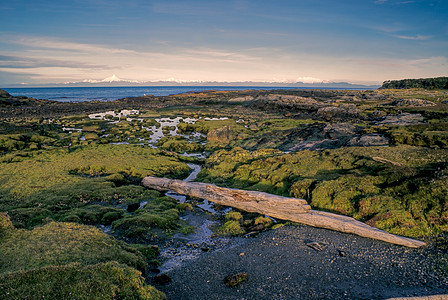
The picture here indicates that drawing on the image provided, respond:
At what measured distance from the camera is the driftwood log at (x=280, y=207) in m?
13.2

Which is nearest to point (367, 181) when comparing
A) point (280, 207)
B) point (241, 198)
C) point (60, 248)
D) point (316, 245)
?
point (280, 207)

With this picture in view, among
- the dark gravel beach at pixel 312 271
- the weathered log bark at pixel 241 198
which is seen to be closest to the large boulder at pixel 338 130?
the weathered log bark at pixel 241 198

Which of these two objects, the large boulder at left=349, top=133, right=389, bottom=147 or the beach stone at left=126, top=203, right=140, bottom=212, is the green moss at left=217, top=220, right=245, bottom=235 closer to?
the beach stone at left=126, top=203, right=140, bottom=212

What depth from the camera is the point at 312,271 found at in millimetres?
11195

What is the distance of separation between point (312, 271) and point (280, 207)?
5.48 meters

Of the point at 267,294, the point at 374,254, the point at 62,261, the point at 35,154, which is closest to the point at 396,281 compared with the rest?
the point at 374,254

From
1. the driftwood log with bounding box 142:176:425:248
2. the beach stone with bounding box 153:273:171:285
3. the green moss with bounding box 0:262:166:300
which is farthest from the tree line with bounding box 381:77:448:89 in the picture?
the green moss with bounding box 0:262:166:300

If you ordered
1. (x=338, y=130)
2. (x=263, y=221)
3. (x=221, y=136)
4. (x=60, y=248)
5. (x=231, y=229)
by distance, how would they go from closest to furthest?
1. (x=60, y=248)
2. (x=231, y=229)
3. (x=263, y=221)
4. (x=338, y=130)
5. (x=221, y=136)

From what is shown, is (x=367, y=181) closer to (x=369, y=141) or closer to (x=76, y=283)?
(x=369, y=141)

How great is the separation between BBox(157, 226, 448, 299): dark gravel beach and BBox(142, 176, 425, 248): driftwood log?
44 centimetres

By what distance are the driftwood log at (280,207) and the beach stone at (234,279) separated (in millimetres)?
6133

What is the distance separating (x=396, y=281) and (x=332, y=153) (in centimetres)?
1359

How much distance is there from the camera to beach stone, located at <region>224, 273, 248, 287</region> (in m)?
10.5

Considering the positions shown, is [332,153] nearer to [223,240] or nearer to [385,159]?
[385,159]
